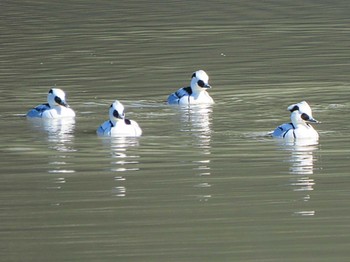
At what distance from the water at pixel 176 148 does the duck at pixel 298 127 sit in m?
0.32

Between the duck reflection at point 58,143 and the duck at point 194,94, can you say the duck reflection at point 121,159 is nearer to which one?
the duck reflection at point 58,143

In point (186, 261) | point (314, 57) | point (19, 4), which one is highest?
point (19, 4)

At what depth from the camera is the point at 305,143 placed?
20.8 metres

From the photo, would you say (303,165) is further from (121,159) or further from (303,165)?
(121,159)

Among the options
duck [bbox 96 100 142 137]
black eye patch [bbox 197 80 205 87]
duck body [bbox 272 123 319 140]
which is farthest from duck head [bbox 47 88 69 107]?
duck body [bbox 272 123 319 140]

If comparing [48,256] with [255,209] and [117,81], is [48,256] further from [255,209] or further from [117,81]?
[117,81]

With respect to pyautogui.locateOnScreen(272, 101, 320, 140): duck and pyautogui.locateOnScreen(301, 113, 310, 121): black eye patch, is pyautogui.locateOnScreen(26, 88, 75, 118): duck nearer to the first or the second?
pyautogui.locateOnScreen(272, 101, 320, 140): duck

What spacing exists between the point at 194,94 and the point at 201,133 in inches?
175

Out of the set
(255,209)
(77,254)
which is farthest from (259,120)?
(77,254)

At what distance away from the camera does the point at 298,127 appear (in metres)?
21.2

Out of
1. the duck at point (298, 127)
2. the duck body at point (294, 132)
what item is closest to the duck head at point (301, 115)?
the duck at point (298, 127)

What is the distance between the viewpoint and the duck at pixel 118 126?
21.6 meters

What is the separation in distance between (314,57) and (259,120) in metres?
8.98

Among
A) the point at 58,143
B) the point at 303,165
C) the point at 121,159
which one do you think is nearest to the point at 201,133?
the point at 58,143
